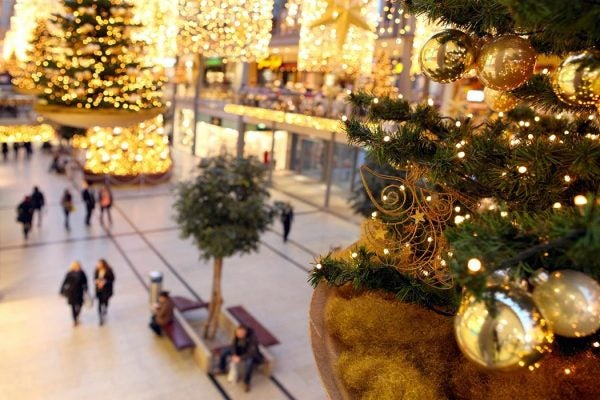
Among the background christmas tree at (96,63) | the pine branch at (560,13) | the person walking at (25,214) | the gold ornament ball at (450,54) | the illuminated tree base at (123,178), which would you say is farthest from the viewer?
the illuminated tree base at (123,178)

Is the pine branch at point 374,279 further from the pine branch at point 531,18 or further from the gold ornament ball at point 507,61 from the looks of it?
the pine branch at point 531,18

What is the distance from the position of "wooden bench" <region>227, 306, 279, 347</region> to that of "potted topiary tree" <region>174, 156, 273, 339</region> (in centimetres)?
28

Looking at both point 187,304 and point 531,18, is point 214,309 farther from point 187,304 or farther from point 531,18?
point 531,18

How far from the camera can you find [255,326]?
6957mm

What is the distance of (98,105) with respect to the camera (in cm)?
438

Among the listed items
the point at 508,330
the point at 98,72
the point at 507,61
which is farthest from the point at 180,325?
the point at 508,330

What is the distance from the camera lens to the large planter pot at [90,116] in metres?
4.11

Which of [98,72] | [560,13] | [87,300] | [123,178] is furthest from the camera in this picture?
[123,178]

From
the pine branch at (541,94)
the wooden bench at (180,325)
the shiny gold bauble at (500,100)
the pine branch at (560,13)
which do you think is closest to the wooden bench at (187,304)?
the wooden bench at (180,325)

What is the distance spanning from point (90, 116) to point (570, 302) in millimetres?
3950

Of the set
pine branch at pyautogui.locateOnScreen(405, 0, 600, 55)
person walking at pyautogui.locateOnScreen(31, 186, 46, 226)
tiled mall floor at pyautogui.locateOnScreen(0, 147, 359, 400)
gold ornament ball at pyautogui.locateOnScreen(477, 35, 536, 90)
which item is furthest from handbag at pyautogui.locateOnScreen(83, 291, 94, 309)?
gold ornament ball at pyautogui.locateOnScreen(477, 35, 536, 90)

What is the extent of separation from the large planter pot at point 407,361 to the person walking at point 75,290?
5801 mm

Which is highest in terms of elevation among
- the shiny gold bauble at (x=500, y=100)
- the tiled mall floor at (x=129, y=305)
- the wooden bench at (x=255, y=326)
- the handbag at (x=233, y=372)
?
the shiny gold bauble at (x=500, y=100)

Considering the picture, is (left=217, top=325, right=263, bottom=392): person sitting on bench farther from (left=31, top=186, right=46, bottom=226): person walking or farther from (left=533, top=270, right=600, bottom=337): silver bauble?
(left=31, top=186, right=46, bottom=226): person walking
